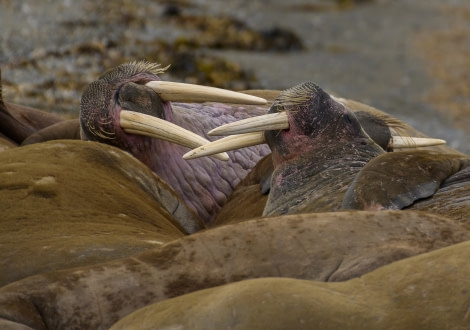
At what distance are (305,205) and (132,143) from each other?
1.29 metres

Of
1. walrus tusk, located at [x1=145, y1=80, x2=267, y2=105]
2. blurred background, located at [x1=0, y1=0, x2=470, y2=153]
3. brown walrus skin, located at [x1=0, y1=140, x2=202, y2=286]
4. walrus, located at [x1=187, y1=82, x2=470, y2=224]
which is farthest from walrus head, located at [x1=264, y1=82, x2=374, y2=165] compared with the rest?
blurred background, located at [x1=0, y1=0, x2=470, y2=153]

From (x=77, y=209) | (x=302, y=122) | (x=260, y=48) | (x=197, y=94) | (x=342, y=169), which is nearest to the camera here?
(x=77, y=209)

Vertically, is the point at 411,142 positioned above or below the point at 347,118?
below

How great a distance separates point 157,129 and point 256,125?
0.69m

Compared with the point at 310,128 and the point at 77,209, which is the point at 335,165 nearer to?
the point at 310,128

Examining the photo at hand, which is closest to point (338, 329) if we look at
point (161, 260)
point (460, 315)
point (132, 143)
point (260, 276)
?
point (460, 315)

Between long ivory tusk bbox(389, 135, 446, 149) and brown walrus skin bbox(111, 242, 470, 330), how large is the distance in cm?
215

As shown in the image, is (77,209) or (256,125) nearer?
(77,209)

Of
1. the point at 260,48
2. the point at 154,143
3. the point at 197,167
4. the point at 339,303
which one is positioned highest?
the point at 339,303

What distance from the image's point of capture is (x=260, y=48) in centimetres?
1398

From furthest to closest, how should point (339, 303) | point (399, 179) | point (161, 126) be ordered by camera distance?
1. point (161, 126)
2. point (399, 179)
3. point (339, 303)

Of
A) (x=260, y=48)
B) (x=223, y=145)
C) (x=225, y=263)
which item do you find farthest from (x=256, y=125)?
(x=260, y=48)

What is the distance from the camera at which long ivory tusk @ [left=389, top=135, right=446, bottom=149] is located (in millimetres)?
5750

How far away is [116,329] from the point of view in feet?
11.7
